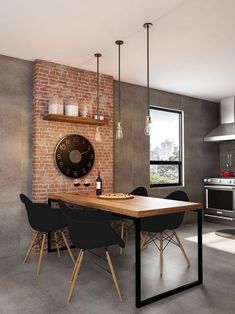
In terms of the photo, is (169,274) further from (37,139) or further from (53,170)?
(37,139)

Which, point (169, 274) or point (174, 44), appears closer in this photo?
point (169, 274)

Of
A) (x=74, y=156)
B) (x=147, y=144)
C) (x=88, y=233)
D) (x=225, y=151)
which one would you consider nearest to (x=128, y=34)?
(x=74, y=156)

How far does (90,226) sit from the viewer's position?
2.56m

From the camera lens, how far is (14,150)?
4.02 metres

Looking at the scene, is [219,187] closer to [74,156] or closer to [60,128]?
[74,156]

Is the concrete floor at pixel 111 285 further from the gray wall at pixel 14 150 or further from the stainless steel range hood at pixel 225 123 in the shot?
the stainless steel range hood at pixel 225 123

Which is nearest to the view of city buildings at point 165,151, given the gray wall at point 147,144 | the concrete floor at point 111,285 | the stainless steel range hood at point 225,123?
the gray wall at point 147,144

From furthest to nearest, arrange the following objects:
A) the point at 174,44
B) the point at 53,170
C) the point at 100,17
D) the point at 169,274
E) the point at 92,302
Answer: the point at 53,170, the point at 174,44, the point at 169,274, the point at 100,17, the point at 92,302

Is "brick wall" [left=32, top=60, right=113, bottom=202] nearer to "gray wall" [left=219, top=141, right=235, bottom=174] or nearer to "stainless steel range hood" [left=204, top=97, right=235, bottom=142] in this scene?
"stainless steel range hood" [left=204, top=97, right=235, bottom=142]

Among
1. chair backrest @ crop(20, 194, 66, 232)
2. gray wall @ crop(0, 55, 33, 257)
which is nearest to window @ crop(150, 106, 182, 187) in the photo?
gray wall @ crop(0, 55, 33, 257)

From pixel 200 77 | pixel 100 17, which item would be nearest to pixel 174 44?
pixel 100 17

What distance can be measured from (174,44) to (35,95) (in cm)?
205

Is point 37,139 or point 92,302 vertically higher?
point 37,139

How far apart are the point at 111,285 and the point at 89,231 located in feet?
2.45
